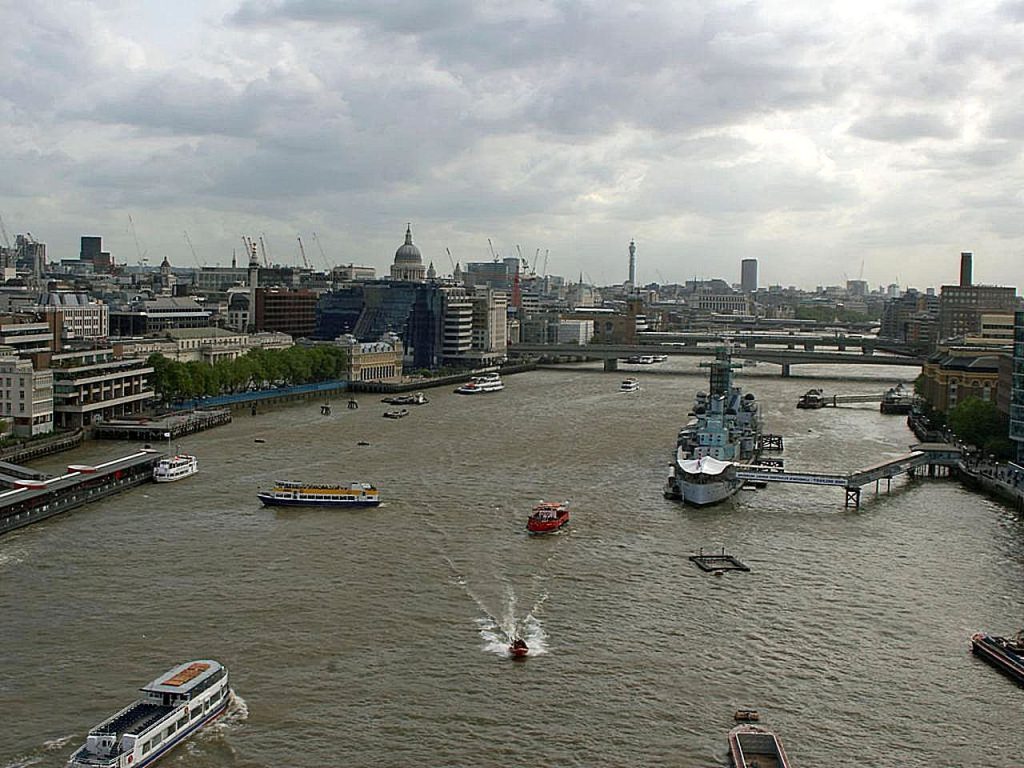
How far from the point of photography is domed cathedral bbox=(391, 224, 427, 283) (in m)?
77.8

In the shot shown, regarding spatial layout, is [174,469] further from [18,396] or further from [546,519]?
[546,519]

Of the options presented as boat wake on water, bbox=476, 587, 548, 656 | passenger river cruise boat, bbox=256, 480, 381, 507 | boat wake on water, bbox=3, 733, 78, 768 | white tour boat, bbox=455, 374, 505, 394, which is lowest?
boat wake on water, bbox=3, 733, 78, 768

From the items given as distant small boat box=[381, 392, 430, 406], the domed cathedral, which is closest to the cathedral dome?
the domed cathedral

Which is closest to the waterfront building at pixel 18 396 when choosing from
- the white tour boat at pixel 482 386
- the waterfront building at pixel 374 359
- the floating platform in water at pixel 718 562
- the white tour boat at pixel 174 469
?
the white tour boat at pixel 174 469

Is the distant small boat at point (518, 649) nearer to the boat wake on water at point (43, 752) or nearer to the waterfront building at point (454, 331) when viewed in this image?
the boat wake on water at point (43, 752)

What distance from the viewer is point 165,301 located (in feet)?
180

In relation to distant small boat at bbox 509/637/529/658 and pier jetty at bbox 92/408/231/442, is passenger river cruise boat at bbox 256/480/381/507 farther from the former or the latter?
distant small boat at bbox 509/637/529/658

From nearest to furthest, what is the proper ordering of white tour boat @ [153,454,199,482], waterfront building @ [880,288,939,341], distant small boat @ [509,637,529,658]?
distant small boat @ [509,637,529,658] < white tour boat @ [153,454,199,482] < waterfront building @ [880,288,939,341]

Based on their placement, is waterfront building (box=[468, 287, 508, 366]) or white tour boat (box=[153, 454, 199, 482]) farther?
waterfront building (box=[468, 287, 508, 366])

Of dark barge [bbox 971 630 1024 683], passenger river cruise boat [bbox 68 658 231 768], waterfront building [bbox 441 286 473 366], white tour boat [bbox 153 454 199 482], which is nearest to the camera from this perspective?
passenger river cruise boat [bbox 68 658 231 768]

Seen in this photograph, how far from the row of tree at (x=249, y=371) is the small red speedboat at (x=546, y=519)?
18.0m

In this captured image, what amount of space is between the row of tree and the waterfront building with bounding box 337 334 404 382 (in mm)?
357

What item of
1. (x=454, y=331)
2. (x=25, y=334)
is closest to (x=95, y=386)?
(x=25, y=334)

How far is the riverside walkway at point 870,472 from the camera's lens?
21359 millimetres
